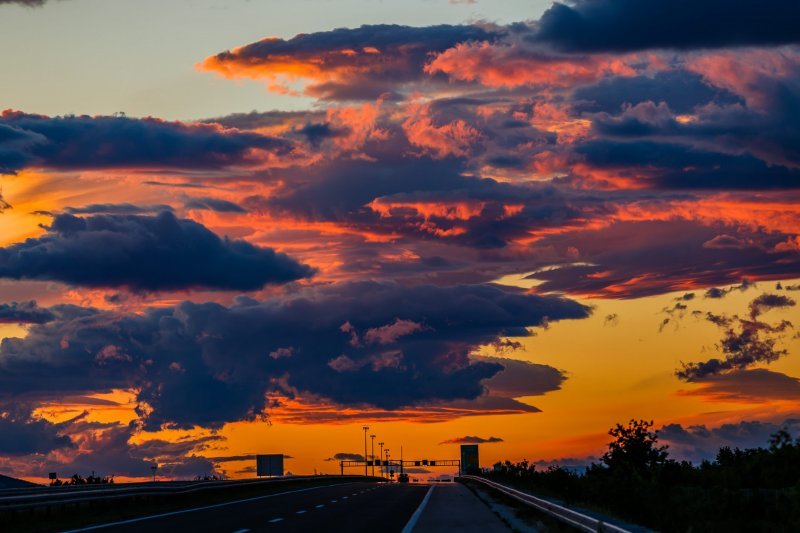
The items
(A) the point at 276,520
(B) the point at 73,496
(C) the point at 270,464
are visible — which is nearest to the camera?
(A) the point at 276,520

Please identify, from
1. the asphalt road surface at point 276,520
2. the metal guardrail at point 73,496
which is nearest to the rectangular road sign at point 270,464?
the metal guardrail at point 73,496

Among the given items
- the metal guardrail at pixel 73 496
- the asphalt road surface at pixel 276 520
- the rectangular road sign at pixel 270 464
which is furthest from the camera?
the rectangular road sign at pixel 270 464

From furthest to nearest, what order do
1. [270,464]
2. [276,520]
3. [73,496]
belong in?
[270,464] < [73,496] < [276,520]

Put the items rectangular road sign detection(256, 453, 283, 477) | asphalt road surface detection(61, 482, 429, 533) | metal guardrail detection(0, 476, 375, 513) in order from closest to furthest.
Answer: asphalt road surface detection(61, 482, 429, 533) → metal guardrail detection(0, 476, 375, 513) → rectangular road sign detection(256, 453, 283, 477)

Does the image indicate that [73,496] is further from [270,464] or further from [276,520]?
[270,464]

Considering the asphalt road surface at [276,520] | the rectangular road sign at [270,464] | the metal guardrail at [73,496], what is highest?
the rectangular road sign at [270,464]

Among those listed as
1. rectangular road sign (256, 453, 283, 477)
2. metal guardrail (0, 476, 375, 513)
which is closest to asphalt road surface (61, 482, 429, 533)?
metal guardrail (0, 476, 375, 513)

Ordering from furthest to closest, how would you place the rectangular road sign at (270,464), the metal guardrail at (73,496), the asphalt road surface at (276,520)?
the rectangular road sign at (270,464)
the metal guardrail at (73,496)
the asphalt road surface at (276,520)

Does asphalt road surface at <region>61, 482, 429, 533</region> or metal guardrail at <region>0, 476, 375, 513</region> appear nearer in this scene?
asphalt road surface at <region>61, 482, 429, 533</region>

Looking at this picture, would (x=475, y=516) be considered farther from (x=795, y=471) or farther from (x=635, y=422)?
(x=795, y=471)

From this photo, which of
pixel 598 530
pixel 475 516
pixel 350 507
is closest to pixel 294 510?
pixel 350 507

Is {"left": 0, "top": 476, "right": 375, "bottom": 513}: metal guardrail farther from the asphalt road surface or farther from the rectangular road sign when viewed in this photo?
the rectangular road sign

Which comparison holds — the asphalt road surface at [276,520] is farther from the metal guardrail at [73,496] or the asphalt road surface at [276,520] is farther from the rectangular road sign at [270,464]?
the rectangular road sign at [270,464]

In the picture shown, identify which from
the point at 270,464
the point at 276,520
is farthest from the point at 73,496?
the point at 270,464
